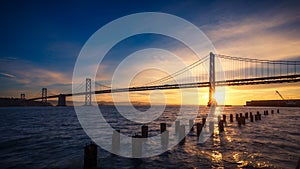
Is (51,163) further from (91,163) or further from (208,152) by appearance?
(208,152)

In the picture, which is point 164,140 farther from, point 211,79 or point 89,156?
point 211,79

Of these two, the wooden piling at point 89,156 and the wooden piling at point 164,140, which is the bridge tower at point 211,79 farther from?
the wooden piling at point 89,156

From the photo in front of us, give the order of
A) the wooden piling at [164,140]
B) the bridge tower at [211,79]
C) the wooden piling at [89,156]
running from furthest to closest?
1. the bridge tower at [211,79]
2. the wooden piling at [164,140]
3. the wooden piling at [89,156]

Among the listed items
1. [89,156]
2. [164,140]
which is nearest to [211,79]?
[164,140]

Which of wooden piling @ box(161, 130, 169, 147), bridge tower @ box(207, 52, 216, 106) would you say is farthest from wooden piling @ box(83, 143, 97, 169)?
bridge tower @ box(207, 52, 216, 106)

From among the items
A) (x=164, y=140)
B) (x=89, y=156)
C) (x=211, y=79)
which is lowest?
(x=164, y=140)

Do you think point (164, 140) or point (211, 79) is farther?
point (211, 79)

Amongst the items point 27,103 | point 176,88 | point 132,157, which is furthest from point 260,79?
point 27,103

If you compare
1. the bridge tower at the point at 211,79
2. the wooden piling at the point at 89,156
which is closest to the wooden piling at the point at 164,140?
the wooden piling at the point at 89,156

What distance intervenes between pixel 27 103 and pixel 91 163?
15975 centimetres

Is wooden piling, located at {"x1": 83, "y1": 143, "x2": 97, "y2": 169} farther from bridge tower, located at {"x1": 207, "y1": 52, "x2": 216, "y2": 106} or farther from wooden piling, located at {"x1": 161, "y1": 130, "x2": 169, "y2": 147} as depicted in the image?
bridge tower, located at {"x1": 207, "y1": 52, "x2": 216, "y2": 106}

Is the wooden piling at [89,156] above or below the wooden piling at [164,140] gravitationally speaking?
above

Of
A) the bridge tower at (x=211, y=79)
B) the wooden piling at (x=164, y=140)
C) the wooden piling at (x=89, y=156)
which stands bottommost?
the wooden piling at (x=164, y=140)

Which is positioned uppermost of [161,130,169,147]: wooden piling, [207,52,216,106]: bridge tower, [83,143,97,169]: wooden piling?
[207,52,216,106]: bridge tower
